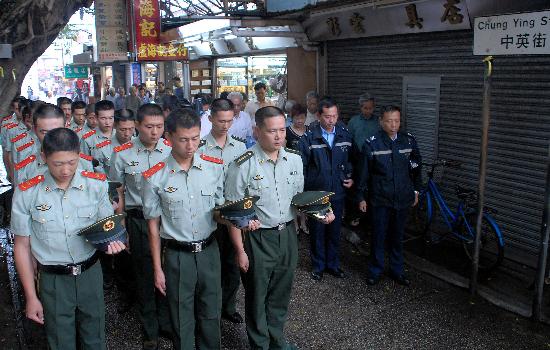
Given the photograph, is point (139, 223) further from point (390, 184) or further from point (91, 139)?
point (390, 184)

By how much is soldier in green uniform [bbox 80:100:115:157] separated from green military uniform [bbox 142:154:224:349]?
2.67 metres

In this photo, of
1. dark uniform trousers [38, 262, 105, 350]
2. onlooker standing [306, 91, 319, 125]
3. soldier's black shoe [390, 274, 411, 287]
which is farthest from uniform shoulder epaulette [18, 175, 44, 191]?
onlooker standing [306, 91, 319, 125]

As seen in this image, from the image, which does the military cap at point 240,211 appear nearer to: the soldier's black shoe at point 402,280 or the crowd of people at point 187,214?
the crowd of people at point 187,214

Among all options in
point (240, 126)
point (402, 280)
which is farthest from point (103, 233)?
point (240, 126)

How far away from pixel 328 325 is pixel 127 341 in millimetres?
1911

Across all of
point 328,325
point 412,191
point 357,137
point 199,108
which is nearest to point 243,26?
point 357,137

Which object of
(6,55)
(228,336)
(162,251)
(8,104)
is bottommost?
(228,336)

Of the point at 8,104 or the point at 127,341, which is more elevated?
the point at 8,104

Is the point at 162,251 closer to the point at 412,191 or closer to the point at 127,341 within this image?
the point at 127,341

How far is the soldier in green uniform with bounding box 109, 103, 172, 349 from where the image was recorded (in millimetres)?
Answer: 4477

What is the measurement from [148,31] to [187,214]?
8989mm

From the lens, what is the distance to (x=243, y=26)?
9039 mm

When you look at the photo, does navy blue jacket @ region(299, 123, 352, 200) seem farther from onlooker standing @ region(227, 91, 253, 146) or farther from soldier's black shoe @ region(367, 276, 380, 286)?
onlooker standing @ region(227, 91, 253, 146)

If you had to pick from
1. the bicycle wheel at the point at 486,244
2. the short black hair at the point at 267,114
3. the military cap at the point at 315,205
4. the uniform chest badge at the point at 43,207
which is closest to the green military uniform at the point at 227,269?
the short black hair at the point at 267,114
